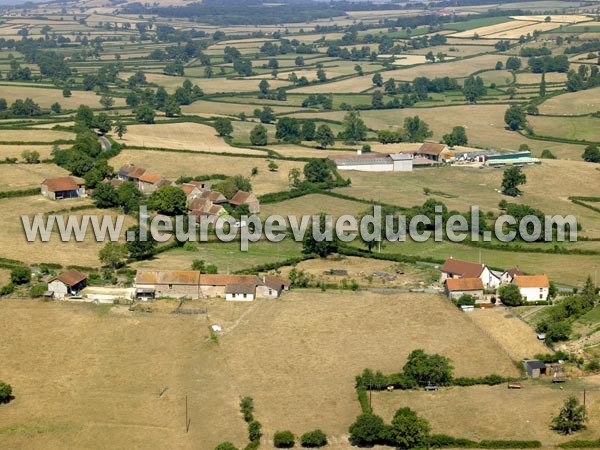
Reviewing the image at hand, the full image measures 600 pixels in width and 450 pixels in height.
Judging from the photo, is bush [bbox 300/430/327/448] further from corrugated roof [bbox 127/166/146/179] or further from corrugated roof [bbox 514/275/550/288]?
corrugated roof [bbox 127/166/146/179]

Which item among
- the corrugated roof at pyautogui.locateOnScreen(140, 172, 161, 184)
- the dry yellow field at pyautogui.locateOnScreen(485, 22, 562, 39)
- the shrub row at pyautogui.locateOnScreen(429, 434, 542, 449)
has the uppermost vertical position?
the dry yellow field at pyautogui.locateOnScreen(485, 22, 562, 39)

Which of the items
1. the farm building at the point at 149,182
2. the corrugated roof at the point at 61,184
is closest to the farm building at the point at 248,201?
the farm building at the point at 149,182

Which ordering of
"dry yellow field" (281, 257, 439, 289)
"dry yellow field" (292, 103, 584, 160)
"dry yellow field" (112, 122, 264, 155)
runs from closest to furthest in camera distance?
"dry yellow field" (281, 257, 439, 289)
"dry yellow field" (112, 122, 264, 155)
"dry yellow field" (292, 103, 584, 160)

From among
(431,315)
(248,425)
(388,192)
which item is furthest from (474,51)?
(248,425)

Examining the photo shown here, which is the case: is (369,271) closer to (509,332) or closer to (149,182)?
(509,332)

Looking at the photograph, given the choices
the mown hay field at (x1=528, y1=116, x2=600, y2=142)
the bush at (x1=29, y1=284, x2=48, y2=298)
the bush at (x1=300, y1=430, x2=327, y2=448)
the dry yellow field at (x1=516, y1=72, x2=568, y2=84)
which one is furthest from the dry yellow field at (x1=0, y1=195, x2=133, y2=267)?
the dry yellow field at (x1=516, y1=72, x2=568, y2=84)

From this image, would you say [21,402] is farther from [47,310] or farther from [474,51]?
[474,51]
